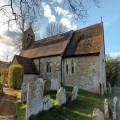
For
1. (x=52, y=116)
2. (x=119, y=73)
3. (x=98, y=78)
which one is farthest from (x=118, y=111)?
(x=119, y=73)

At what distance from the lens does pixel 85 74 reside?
24.4 metres

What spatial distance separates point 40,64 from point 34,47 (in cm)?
525

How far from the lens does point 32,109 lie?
32.8 feet

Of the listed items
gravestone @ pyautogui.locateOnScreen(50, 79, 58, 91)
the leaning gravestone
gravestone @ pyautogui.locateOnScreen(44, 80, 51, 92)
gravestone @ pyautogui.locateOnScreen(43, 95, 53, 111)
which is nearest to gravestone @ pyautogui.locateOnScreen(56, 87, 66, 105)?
gravestone @ pyautogui.locateOnScreen(43, 95, 53, 111)

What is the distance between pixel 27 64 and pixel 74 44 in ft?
26.1

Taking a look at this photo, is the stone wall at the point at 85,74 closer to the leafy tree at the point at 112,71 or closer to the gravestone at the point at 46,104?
the leafy tree at the point at 112,71

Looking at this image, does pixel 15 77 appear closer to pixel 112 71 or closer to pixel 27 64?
pixel 27 64

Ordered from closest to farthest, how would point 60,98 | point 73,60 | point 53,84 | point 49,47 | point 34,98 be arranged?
1. point 34,98
2. point 60,98
3. point 53,84
4. point 73,60
5. point 49,47

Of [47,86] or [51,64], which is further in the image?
[51,64]

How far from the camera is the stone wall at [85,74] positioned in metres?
23.4

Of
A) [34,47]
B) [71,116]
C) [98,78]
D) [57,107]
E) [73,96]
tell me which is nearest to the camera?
[71,116]

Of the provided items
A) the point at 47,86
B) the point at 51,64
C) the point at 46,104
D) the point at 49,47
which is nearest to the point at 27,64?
the point at 51,64

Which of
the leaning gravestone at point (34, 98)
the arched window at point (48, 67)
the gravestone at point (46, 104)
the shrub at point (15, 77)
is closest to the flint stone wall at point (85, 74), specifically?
the arched window at point (48, 67)

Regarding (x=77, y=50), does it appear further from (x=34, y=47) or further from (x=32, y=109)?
(x=32, y=109)
